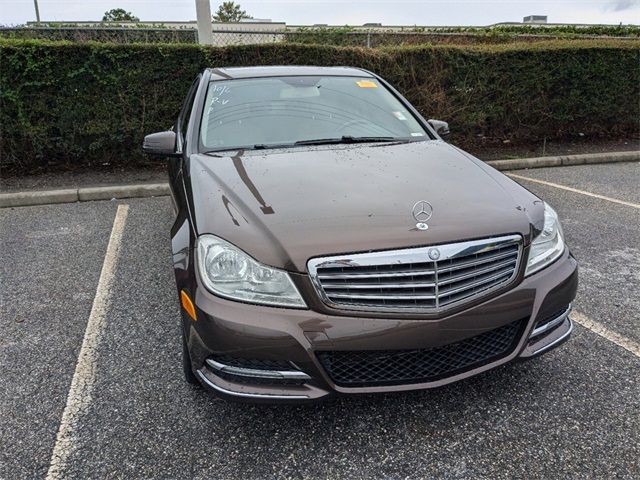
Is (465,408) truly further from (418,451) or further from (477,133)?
(477,133)

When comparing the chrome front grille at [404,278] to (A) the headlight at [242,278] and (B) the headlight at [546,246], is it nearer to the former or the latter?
(A) the headlight at [242,278]

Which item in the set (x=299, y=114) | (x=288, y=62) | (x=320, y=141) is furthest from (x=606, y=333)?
(x=288, y=62)

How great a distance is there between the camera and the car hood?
1.98 m

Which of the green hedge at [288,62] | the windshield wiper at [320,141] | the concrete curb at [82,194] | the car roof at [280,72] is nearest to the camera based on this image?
the windshield wiper at [320,141]

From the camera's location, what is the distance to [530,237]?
2.17m

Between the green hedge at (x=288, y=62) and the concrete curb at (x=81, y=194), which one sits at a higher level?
the green hedge at (x=288, y=62)

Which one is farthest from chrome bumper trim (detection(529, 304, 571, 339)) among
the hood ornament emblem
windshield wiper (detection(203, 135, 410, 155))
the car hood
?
windshield wiper (detection(203, 135, 410, 155))

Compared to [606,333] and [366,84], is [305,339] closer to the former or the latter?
[606,333]

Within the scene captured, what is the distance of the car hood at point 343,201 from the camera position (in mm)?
1978

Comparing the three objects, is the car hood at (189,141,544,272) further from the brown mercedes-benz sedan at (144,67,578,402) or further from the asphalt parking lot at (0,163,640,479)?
the asphalt parking lot at (0,163,640,479)

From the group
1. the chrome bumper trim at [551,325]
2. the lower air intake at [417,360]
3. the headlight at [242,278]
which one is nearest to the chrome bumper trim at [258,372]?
the lower air intake at [417,360]

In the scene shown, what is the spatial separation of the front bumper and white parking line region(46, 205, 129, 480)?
0.65 metres

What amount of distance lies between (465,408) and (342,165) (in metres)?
1.33

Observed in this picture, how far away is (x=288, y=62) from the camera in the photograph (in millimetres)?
7281
